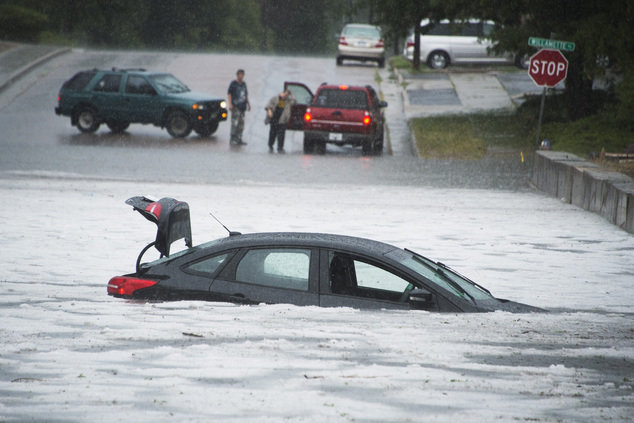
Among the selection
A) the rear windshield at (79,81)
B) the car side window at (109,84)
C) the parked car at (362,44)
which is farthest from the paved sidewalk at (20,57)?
the parked car at (362,44)

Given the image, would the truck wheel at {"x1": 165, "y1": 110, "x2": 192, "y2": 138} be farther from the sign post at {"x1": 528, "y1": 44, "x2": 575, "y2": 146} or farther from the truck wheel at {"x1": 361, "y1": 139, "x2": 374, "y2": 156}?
the sign post at {"x1": 528, "y1": 44, "x2": 575, "y2": 146}

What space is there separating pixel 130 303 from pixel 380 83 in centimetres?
3317

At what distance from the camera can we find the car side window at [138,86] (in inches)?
1129

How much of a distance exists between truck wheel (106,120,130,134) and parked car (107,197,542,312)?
21.7 meters

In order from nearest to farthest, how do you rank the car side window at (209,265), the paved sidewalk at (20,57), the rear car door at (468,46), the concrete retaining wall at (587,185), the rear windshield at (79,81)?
the car side window at (209,265) < the concrete retaining wall at (587,185) < the rear windshield at (79,81) < the paved sidewalk at (20,57) < the rear car door at (468,46)

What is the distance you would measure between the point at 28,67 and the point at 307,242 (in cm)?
3618

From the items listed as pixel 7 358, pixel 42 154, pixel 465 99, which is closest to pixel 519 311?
pixel 7 358

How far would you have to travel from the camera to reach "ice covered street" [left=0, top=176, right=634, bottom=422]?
543 cm

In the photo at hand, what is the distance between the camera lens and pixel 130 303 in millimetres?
8086

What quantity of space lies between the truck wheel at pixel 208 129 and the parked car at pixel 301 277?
2076 centimetres

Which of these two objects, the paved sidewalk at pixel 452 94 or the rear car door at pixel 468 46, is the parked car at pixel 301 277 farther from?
the rear car door at pixel 468 46

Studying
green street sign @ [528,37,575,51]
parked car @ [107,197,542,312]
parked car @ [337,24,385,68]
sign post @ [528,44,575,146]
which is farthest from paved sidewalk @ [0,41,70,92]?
parked car @ [107,197,542,312]

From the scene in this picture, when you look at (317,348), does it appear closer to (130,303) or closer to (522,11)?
(130,303)

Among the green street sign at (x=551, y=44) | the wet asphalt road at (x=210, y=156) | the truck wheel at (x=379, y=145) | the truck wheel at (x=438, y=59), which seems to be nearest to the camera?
the wet asphalt road at (x=210, y=156)
